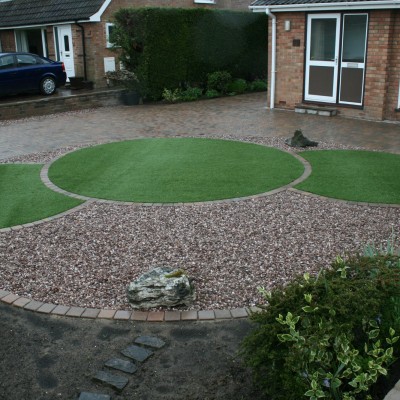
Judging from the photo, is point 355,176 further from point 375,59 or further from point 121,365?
point 121,365

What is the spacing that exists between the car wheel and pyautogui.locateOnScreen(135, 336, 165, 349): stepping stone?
54.1ft

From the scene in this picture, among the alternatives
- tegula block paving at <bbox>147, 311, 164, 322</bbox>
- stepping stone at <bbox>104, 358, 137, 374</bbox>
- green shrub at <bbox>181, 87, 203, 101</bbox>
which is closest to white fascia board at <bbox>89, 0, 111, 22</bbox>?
green shrub at <bbox>181, 87, 203, 101</bbox>

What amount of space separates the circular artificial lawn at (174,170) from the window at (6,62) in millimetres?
7923

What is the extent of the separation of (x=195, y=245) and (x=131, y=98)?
14.2 m

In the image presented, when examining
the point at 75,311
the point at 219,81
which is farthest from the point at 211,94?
the point at 75,311

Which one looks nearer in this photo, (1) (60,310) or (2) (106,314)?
(2) (106,314)

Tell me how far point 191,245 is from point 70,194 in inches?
117

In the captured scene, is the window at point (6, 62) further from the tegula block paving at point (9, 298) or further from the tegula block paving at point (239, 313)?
the tegula block paving at point (239, 313)

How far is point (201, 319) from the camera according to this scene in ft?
15.7

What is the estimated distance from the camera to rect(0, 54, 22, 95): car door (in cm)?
1789

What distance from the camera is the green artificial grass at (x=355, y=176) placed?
8242 mm

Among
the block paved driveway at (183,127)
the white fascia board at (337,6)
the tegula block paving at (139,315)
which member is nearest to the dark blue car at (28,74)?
the block paved driveway at (183,127)

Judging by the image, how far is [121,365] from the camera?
4070 millimetres

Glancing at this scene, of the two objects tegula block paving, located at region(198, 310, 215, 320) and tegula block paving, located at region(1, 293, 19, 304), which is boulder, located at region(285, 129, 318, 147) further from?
tegula block paving, located at region(1, 293, 19, 304)
